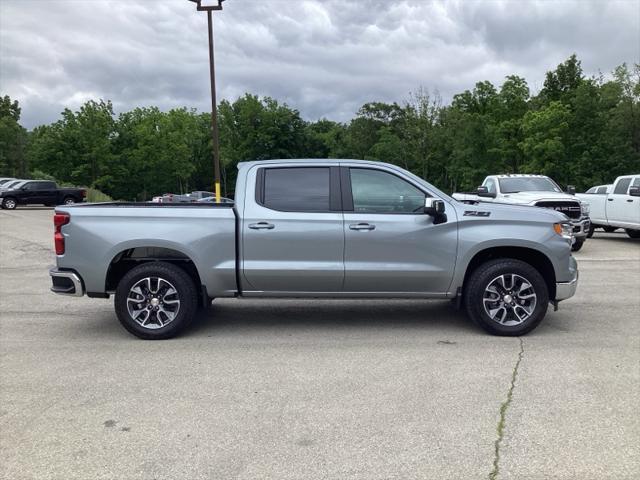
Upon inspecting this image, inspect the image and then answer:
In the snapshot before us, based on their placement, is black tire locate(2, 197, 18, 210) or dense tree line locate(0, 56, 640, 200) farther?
dense tree line locate(0, 56, 640, 200)

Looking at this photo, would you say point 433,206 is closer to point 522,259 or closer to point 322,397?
point 522,259

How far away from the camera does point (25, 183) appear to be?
112 feet

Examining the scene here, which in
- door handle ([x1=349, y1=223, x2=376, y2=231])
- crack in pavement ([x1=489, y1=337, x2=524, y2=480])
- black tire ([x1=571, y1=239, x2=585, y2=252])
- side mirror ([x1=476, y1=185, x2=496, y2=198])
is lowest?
crack in pavement ([x1=489, y1=337, x2=524, y2=480])

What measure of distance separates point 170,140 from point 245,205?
59424 millimetres

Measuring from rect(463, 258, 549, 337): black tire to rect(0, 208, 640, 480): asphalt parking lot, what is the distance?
14 centimetres

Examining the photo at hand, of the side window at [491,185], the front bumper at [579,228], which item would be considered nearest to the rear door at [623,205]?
the front bumper at [579,228]

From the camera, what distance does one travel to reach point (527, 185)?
15.7m

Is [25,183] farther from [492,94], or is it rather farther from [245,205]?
[492,94]

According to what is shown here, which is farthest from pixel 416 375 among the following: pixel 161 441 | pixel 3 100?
pixel 3 100

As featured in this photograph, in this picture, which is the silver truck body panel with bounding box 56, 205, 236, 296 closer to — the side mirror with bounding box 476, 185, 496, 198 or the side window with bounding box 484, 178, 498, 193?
the side mirror with bounding box 476, 185, 496, 198

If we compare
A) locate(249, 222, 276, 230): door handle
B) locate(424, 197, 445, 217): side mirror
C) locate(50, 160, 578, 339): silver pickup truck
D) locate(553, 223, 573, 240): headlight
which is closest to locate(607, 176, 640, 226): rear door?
locate(553, 223, 573, 240): headlight

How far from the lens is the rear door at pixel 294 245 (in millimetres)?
6004

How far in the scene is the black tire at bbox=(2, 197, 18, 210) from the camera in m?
32.8

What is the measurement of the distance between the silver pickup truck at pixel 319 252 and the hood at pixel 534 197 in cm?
833
